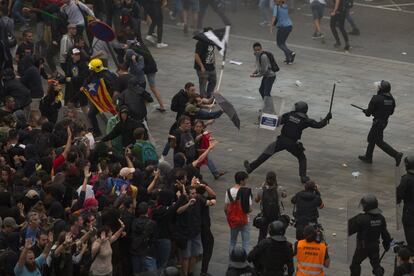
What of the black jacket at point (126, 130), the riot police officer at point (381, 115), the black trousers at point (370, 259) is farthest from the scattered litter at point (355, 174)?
the black trousers at point (370, 259)

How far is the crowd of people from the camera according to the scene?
49.3 feet

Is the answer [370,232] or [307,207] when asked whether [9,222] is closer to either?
[307,207]

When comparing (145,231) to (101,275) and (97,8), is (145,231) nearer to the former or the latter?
(101,275)

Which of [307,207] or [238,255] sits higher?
[238,255]

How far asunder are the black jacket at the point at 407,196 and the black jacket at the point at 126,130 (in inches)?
160

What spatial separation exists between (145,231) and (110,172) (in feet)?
5.41

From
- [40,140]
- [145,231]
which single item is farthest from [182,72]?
[145,231]

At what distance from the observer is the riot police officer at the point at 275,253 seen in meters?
15.2

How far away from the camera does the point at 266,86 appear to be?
23.4m

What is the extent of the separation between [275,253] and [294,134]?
16.1 feet

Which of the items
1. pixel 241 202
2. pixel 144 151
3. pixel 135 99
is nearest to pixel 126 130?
pixel 144 151

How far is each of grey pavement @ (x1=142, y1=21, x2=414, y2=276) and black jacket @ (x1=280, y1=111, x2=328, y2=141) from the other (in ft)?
2.83

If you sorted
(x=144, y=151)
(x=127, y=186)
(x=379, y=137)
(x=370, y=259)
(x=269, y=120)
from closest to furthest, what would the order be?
(x=370, y=259) → (x=127, y=186) → (x=144, y=151) → (x=269, y=120) → (x=379, y=137)

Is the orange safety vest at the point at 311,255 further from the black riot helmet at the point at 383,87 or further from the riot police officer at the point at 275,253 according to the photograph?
the black riot helmet at the point at 383,87
